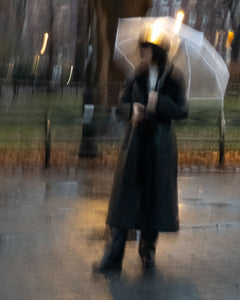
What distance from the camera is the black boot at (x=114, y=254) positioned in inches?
258

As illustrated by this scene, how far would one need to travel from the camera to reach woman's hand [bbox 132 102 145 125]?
625cm

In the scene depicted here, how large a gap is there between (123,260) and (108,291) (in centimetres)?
90

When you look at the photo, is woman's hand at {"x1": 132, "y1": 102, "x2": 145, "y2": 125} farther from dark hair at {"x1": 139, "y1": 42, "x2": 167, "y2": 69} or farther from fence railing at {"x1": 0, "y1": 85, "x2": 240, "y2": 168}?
fence railing at {"x1": 0, "y1": 85, "x2": 240, "y2": 168}

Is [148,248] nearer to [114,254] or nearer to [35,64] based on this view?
[114,254]

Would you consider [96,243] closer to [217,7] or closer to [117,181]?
[117,181]

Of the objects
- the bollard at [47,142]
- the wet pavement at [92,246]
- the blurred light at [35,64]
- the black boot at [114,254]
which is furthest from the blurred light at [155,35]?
the blurred light at [35,64]

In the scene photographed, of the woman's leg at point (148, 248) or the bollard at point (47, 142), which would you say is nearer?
the woman's leg at point (148, 248)

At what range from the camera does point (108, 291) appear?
6066mm

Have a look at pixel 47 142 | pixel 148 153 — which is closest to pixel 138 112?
pixel 148 153

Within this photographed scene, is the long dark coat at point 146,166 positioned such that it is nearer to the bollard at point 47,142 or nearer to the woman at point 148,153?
the woman at point 148,153

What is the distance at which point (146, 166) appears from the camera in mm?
6453

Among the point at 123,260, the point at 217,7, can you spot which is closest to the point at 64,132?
the point at 123,260

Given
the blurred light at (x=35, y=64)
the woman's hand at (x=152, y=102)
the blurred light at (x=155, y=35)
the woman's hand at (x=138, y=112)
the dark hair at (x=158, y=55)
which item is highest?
the blurred light at (x=35, y=64)

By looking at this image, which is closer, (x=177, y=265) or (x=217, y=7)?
(x=177, y=265)
